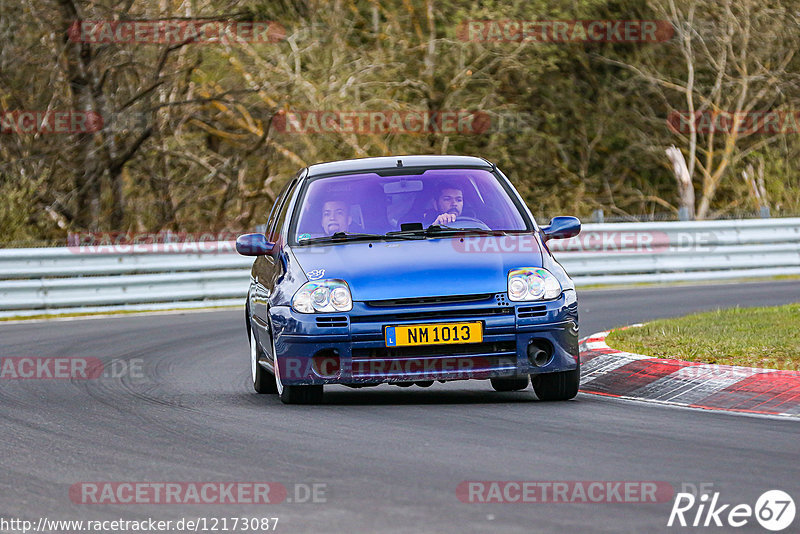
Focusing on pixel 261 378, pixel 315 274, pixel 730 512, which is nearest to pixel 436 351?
pixel 315 274

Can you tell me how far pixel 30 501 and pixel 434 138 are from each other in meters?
25.7

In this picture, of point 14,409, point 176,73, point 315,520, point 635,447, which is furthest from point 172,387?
point 176,73

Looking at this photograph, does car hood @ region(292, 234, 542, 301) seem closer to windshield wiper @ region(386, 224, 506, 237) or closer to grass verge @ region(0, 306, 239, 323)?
windshield wiper @ region(386, 224, 506, 237)

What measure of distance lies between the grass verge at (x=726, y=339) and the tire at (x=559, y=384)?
140cm

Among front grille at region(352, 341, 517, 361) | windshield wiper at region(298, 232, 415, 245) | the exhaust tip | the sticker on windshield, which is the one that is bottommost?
the exhaust tip

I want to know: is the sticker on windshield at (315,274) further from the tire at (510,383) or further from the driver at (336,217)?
the tire at (510,383)

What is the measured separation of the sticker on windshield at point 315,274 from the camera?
8.88m

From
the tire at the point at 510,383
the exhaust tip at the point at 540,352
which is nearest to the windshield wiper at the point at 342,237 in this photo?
the exhaust tip at the point at 540,352

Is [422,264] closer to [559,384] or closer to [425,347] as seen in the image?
[425,347]

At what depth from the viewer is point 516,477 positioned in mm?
6223

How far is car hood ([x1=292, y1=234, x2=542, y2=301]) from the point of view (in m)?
8.66

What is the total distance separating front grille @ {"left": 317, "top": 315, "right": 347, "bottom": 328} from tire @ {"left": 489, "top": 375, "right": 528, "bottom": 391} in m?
1.79

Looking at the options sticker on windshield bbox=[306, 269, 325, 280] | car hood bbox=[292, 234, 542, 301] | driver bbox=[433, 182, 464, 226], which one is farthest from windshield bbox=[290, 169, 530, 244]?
sticker on windshield bbox=[306, 269, 325, 280]

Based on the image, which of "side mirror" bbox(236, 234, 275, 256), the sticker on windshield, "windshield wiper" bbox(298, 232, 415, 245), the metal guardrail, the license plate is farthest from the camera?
the metal guardrail
